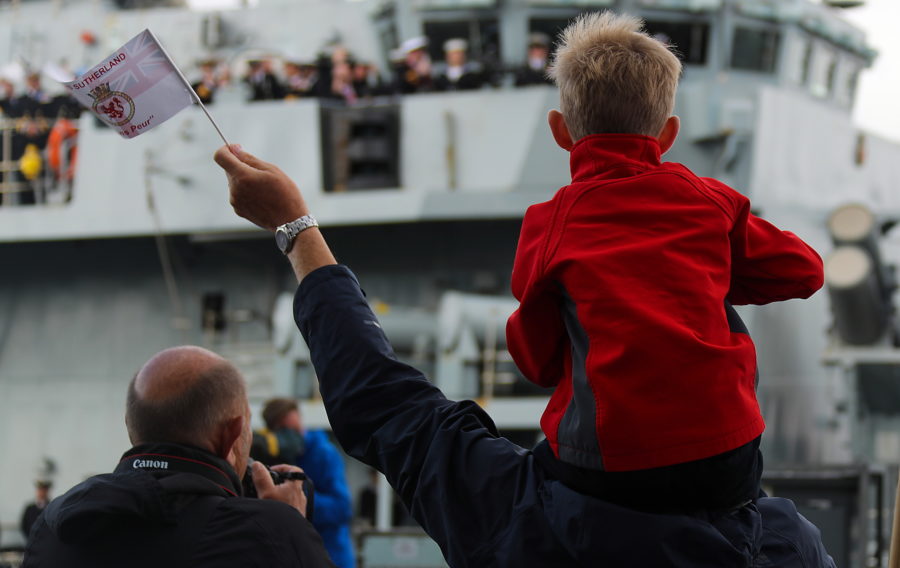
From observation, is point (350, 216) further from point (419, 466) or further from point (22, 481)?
point (419, 466)

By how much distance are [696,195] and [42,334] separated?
37.5ft

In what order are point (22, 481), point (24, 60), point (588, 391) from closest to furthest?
point (588, 391) → point (22, 481) → point (24, 60)

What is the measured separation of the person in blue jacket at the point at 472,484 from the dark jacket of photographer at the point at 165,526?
39 cm

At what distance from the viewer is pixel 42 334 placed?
39.5ft

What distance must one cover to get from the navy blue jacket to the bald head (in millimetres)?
469

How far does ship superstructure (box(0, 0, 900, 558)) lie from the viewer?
32.9 ft

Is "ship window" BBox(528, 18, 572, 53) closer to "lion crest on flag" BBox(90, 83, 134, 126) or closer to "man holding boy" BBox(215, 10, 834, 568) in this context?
"lion crest on flag" BBox(90, 83, 134, 126)

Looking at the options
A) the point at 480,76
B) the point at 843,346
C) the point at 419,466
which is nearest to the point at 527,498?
the point at 419,466

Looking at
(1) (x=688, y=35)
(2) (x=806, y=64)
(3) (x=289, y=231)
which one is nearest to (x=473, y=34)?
(1) (x=688, y=35)

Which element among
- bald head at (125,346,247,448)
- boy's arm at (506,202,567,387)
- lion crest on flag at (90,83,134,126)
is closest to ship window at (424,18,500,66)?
lion crest on flag at (90,83,134,126)

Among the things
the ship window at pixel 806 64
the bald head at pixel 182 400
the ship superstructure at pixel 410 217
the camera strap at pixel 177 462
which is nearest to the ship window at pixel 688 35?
the ship superstructure at pixel 410 217

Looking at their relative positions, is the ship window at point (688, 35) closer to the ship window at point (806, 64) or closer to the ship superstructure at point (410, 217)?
the ship superstructure at point (410, 217)

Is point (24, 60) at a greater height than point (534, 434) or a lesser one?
greater

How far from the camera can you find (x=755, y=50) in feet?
39.7
